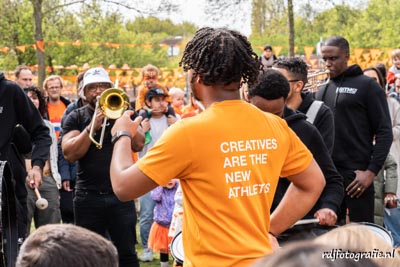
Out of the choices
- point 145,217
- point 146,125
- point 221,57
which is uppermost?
point 221,57

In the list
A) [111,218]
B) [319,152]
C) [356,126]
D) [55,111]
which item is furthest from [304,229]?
[55,111]

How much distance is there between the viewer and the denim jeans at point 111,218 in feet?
20.3

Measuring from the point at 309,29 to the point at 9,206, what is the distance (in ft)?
45.3

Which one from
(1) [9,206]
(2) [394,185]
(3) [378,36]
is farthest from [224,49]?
(3) [378,36]

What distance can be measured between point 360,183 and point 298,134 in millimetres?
1885

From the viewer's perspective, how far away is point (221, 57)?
134 inches

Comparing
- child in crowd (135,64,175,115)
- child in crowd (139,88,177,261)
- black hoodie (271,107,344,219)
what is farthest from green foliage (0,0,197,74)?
black hoodie (271,107,344,219)

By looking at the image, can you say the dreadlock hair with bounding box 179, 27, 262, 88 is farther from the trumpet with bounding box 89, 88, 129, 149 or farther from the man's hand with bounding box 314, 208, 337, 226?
the trumpet with bounding box 89, 88, 129, 149

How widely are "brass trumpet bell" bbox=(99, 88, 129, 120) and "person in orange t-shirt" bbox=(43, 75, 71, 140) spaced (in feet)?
14.2

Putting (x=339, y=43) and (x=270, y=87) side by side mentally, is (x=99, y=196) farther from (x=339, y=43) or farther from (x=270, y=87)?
(x=339, y=43)

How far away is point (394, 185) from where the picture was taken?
8438 mm

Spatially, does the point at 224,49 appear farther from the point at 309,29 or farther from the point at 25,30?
the point at 25,30

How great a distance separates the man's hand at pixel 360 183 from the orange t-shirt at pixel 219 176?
134 inches

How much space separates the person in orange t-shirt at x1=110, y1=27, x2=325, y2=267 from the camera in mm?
3277
